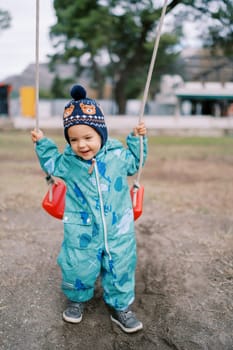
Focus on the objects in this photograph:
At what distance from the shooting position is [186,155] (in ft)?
34.7

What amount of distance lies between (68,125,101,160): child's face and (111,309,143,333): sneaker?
86 centimetres

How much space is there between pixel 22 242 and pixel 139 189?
5.14 ft

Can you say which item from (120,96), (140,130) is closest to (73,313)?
(140,130)

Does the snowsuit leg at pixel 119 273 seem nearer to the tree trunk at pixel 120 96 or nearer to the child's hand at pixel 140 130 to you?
the child's hand at pixel 140 130

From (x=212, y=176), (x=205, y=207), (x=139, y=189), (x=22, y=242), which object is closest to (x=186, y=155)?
(x=212, y=176)

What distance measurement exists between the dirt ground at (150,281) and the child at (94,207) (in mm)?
137

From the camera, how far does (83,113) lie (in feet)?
7.02

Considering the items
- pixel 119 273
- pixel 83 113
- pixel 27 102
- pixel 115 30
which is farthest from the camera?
pixel 27 102

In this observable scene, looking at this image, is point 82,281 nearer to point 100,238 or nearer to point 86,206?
point 100,238

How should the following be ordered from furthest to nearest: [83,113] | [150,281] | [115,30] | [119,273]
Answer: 1. [115,30]
2. [150,281]
3. [119,273]
4. [83,113]

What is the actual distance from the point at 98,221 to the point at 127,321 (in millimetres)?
562

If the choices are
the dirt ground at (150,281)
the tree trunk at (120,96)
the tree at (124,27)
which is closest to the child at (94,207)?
the dirt ground at (150,281)

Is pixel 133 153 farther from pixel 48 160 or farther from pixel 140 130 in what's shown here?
pixel 48 160

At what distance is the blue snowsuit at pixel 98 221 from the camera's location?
2.21 m
